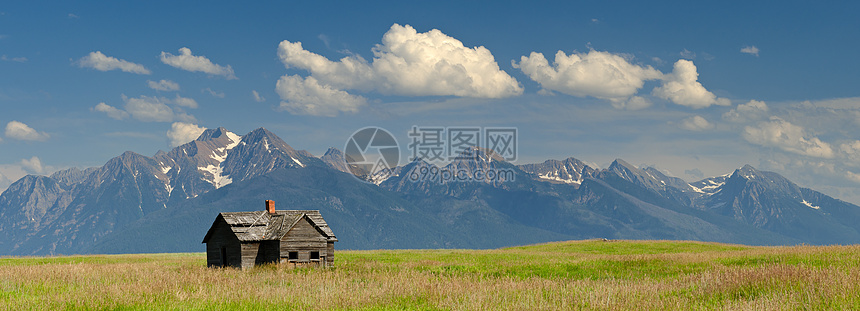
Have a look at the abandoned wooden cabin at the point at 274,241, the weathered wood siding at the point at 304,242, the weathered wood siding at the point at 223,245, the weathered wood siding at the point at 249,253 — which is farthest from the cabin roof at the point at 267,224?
the weathered wood siding at the point at 223,245

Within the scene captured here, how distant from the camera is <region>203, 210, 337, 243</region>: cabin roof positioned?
44219 mm

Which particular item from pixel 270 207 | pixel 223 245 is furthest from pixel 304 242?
pixel 223 245

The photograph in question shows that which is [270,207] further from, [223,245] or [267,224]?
[223,245]

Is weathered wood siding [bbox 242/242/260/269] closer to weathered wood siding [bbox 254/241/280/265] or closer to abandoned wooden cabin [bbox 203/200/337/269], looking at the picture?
abandoned wooden cabin [bbox 203/200/337/269]

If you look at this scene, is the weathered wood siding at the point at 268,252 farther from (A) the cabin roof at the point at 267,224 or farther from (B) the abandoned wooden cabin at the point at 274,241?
(A) the cabin roof at the point at 267,224

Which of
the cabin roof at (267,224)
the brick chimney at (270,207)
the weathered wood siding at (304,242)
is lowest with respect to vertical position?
the weathered wood siding at (304,242)

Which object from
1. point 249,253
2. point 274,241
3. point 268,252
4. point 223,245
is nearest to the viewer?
point 249,253

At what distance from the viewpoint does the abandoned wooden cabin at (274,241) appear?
145 ft

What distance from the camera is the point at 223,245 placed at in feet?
151

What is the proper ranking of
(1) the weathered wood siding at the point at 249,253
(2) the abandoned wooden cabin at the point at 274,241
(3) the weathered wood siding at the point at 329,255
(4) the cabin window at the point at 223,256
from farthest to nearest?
(4) the cabin window at the point at 223,256
(3) the weathered wood siding at the point at 329,255
(2) the abandoned wooden cabin at the point at 274,241
(1) the weathered wood siding at the point at 249,253

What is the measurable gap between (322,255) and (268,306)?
89.9 feet

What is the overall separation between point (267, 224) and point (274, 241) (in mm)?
1932

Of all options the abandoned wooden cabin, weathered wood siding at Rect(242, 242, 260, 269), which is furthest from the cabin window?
weathered wood siding at Rect(242, 242, 260, 269)

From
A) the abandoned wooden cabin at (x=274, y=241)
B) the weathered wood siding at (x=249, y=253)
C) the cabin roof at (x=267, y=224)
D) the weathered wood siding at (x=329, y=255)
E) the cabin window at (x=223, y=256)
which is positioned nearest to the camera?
the weathered wood siding at (x=249, y=253)
